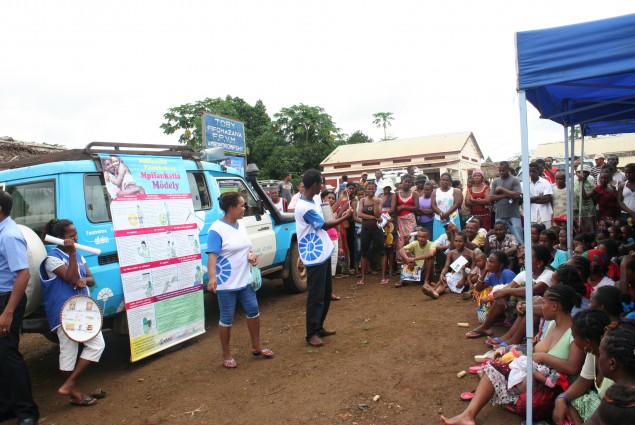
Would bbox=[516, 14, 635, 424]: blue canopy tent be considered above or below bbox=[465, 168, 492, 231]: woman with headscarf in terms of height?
above

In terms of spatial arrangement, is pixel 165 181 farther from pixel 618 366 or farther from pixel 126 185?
pixel 618 366

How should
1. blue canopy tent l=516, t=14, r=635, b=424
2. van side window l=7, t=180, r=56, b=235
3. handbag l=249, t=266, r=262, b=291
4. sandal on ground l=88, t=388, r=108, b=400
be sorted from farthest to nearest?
handbag l=249, t=266, r=262, b=291 → van side window l=7, t=180, r=56, b=235 → sandal on ground l=88, t=388, r=108, b=400 → blue canopy tent l=516, t=14, r=635, b=424

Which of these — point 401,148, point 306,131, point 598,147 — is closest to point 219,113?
point 306,131

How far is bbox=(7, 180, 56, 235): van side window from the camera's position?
425 centimetres

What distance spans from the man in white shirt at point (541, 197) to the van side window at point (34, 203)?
6465 mm

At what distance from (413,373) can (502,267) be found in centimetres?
191

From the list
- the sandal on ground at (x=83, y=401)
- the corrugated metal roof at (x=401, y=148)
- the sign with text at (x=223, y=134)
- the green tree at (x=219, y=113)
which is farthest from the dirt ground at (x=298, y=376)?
the corrugated metal roof at (x=401, y=148)

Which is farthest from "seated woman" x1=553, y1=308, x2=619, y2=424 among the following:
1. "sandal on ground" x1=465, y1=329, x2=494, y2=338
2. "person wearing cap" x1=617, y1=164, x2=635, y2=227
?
"person wearing cap" x1=617, y1=164, x2=635, y2=227

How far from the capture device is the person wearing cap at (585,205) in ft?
22.0

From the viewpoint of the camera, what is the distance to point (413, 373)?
4.06m

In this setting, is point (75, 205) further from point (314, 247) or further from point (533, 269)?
point (533, 269)

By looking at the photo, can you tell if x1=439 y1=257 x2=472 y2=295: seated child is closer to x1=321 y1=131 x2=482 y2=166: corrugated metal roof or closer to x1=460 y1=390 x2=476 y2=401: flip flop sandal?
x1=460 y1=390 x2=476 y2=401: flip flop sandal

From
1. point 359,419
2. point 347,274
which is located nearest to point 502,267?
point 359,419

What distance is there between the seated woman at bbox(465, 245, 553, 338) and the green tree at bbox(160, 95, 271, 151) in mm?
19574
